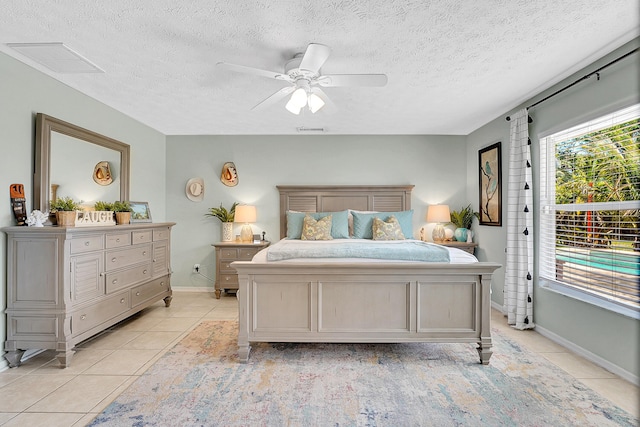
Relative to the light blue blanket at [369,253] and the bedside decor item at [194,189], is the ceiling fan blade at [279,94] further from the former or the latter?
the bedside decor item at [194,189]

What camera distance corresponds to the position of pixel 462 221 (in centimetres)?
503

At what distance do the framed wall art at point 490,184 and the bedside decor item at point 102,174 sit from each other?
484cm

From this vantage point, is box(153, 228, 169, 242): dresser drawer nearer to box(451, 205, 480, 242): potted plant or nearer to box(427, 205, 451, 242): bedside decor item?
box(427, 205, 451, 242): bedside decor item

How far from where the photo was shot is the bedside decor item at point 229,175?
5223 millimetres

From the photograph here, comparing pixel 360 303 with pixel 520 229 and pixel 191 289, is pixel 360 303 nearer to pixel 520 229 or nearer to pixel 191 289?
pixel 520 229

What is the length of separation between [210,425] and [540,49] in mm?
3462

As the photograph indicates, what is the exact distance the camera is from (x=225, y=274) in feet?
15.9

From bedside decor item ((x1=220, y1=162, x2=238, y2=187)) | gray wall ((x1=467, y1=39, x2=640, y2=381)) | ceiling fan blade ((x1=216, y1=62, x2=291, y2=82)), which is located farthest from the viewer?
bedside decor item ((x1=220, y1=162, x2=238, y2=187))

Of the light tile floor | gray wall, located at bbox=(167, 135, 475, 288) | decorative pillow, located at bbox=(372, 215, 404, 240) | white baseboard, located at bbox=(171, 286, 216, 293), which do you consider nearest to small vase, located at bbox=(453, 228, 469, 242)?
gray wall, located at bbox=(167, 135, 475, 288)

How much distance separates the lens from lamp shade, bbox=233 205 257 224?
498 cm

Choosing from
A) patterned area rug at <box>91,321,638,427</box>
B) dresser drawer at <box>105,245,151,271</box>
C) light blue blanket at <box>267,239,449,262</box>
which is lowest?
patterned area rug at <box>91,321,638,427</box>

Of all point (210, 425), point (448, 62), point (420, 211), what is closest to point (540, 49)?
point (448, 62)

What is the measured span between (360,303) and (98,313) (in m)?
2.43

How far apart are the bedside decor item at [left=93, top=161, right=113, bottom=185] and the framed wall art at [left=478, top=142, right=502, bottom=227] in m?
4.84
